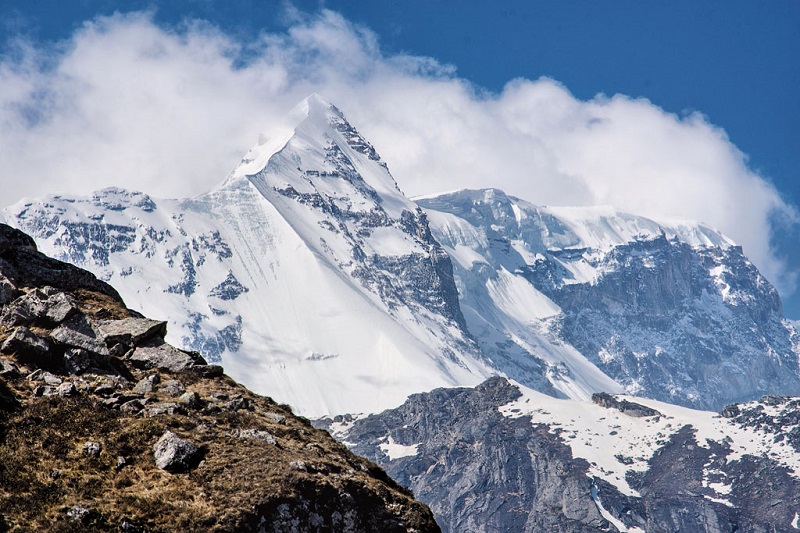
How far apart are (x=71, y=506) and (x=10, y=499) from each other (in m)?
2.08

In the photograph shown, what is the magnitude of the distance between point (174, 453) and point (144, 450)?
144cm

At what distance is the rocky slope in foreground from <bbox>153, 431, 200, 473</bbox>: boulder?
46 millimetres

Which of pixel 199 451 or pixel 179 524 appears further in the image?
pixel 199 451

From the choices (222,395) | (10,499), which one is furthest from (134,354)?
(10,499)

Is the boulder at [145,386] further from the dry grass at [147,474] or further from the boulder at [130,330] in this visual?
the boulder at [130,330]

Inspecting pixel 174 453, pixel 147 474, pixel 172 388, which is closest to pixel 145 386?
pixel 172 388

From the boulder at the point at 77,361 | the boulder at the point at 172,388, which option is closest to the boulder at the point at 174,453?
the boulder at the point at 172,388

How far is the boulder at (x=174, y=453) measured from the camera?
124 feet

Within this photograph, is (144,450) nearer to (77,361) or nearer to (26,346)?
(77,361)

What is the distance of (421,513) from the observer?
41.9 metres

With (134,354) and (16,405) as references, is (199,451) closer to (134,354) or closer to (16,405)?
(16,405)

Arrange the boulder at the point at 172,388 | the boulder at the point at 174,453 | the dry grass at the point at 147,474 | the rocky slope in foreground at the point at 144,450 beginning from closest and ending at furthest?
the dry grass at the point at 147,474 < the rocky slope in foreground at the point at 144,450 < the boulder at the point at 174,453 < the boulder at the point at 172,388

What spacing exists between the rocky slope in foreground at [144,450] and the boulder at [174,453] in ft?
0.15

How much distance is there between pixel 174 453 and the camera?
37.9 m
